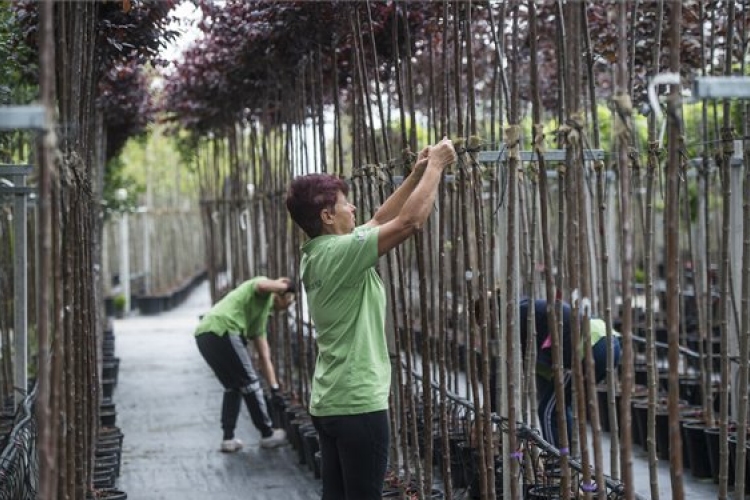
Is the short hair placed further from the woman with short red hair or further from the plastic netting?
the plastic netting

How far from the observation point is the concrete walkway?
6777mm

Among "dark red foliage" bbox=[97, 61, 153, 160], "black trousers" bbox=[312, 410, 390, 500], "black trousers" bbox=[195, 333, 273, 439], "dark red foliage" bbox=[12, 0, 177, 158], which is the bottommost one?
"black trousers" bbox=[195, 333, 273, 439]

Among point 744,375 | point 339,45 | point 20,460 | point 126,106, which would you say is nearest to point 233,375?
point 339,45

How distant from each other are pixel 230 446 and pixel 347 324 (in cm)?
447

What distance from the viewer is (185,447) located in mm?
8148

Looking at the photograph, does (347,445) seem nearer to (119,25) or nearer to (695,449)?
(119,25)

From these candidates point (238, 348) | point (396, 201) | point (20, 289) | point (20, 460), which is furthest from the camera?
point (238, 348)

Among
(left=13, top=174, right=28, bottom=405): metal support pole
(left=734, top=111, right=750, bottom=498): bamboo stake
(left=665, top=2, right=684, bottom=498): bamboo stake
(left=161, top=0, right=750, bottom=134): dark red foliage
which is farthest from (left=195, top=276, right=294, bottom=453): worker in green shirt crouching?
(left=665, top=2, right=684, bottom=498): bamboo stake

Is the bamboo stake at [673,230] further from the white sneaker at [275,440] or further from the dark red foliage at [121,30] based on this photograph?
the white sneaker at [275,440]

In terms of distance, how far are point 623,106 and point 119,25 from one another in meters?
3.42

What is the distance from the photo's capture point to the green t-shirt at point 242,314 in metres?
7.82

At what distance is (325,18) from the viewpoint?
22.0 feet

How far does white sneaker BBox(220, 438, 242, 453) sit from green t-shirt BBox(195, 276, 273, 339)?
748mm

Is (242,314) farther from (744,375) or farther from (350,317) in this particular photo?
(744,375)
